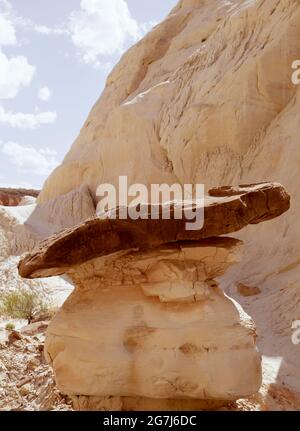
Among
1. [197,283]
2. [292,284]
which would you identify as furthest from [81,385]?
[292,284]

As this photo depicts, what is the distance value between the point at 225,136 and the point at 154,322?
19.1 feet

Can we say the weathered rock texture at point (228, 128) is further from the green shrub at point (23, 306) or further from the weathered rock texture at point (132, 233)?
the green shrub at point (23, 306)

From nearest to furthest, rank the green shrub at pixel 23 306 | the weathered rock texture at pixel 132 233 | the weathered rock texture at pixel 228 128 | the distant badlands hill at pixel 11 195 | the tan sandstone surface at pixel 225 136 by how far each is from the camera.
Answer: the weathered rock texture at pixel 132 233
the tan sandstone surface at pixel 225 136
the weathered rock texture at pixel 228 128
the green shrub at pixel 23 306
the distant badlands hill at pixel 11 195

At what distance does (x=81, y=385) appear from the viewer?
308 centimetres

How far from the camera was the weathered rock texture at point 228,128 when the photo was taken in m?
6.06

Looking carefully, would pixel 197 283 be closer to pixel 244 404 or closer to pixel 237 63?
pixel 244 404

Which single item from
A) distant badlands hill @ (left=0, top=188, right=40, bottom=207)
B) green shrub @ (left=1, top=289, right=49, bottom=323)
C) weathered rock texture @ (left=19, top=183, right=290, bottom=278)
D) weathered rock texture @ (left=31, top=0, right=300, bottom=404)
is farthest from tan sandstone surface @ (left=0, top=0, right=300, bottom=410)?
distant badlands hill @ (left=0, top=188, right=40, bottom=207)

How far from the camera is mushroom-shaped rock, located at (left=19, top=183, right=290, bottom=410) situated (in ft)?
9.86

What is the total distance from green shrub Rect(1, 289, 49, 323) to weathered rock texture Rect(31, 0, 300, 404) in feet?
10.2

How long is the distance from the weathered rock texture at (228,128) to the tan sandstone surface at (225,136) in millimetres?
18

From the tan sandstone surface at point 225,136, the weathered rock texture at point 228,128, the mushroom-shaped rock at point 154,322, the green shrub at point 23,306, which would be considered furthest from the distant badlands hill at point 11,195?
the mushroom-shaped rock at point 154,322

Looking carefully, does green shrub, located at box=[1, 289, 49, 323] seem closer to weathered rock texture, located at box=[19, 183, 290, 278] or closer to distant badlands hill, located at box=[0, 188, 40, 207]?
weathered rock texture, located at box=[19, 183, 290, 278]

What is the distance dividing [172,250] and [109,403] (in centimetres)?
101
